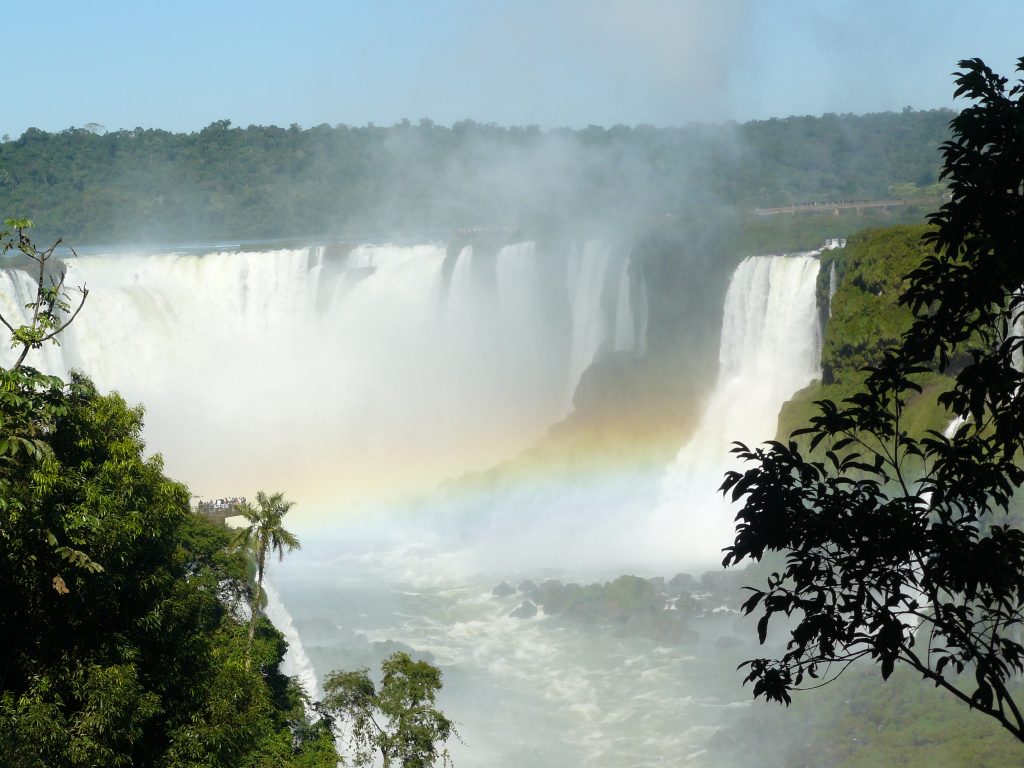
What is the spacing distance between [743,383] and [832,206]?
29764 mm

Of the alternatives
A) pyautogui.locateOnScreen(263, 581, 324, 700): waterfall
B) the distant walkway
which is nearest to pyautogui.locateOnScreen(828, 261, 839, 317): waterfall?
pyautogui.locateOnScreen(263, 581, 324, 700): waterfall

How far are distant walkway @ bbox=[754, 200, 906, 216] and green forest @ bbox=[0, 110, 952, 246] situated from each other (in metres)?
2.11

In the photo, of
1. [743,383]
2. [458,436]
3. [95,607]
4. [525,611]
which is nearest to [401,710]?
[95,607]

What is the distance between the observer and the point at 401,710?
12.8 m

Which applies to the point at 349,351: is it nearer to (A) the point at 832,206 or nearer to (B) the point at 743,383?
(B) the point at 743,383

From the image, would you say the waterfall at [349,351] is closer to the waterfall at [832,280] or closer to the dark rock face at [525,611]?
the waterfall at [832,280]

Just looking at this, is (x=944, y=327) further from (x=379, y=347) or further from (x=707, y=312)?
(x=379, y=347)

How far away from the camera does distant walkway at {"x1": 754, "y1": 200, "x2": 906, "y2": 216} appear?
182 ft

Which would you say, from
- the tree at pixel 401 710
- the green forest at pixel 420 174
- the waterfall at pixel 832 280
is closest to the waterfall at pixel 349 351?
the waterfall at pixel 832 280

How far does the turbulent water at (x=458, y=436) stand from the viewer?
66.2ft

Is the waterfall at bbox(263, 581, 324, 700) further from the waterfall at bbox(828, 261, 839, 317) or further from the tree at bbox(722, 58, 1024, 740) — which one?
the waterfall at bbox(828, 261, 839, 317)

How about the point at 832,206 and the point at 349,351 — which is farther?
the point at 832,206

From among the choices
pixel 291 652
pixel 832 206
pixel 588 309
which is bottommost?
pixel 291 652

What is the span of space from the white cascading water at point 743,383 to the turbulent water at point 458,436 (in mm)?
67
